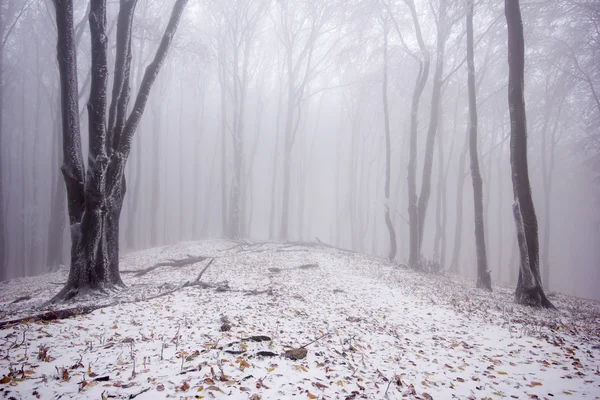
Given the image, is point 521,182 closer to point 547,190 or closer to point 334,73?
point 547,190

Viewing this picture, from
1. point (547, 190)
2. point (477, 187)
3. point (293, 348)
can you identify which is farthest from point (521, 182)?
point (547, 190)

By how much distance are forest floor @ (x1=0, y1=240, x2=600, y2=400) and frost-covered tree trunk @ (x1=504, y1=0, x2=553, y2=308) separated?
0.75 meters

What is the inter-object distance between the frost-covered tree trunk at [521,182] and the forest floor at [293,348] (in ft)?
2.47

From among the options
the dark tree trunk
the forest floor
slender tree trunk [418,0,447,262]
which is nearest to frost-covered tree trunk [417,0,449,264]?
slender tree trunk [418,0,447,262]

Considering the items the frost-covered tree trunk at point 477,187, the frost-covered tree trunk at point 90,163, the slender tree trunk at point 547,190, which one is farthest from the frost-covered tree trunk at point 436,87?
the slender tree trunk at point 547,190

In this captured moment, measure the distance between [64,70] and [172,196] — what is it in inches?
2111

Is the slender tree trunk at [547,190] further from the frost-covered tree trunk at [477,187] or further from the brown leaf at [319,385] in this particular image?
the brown leaf at [319,385]

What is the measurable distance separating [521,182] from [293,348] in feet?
24.4

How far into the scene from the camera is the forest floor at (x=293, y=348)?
2.97m

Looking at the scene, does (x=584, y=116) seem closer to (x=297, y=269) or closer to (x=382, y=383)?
(x=297, y=269)

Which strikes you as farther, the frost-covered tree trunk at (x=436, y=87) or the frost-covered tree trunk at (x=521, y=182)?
the frost-covered tree trunk at (x=436, y=87)

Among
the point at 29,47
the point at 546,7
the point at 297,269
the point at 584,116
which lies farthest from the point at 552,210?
the point at 29,47

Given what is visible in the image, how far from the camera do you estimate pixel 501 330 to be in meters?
5.27

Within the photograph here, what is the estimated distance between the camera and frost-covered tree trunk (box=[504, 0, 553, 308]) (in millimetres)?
7262
